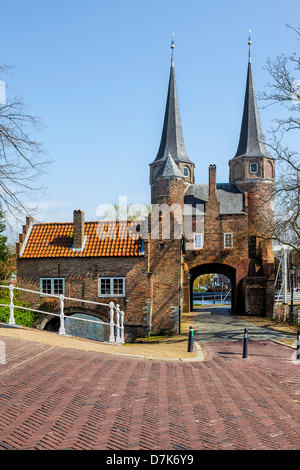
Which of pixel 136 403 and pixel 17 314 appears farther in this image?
pixel 17 314

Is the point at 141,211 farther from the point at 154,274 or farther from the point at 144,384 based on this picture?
the point at 144,384

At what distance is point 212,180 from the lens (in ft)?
123

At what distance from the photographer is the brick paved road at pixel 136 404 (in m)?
5.28

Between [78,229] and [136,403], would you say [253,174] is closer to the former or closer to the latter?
[78,229]

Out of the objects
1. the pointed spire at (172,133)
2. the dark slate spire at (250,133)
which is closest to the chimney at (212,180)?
the dark slate spire at (250,133)

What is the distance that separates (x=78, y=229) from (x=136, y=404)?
18.6 m

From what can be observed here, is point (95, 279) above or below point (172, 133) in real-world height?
below

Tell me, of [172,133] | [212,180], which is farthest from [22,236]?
[172,133]

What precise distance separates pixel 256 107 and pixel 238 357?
110 feet

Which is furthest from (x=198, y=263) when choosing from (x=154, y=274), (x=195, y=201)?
(x=154, y=274)

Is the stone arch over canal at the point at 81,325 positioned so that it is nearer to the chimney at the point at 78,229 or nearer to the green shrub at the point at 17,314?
the green shrub at the point at 17,314

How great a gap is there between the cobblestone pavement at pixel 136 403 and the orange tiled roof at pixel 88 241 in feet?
45.6

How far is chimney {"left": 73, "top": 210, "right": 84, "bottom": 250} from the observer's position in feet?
79.6

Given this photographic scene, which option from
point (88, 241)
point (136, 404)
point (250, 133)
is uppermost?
point (250, 133)
